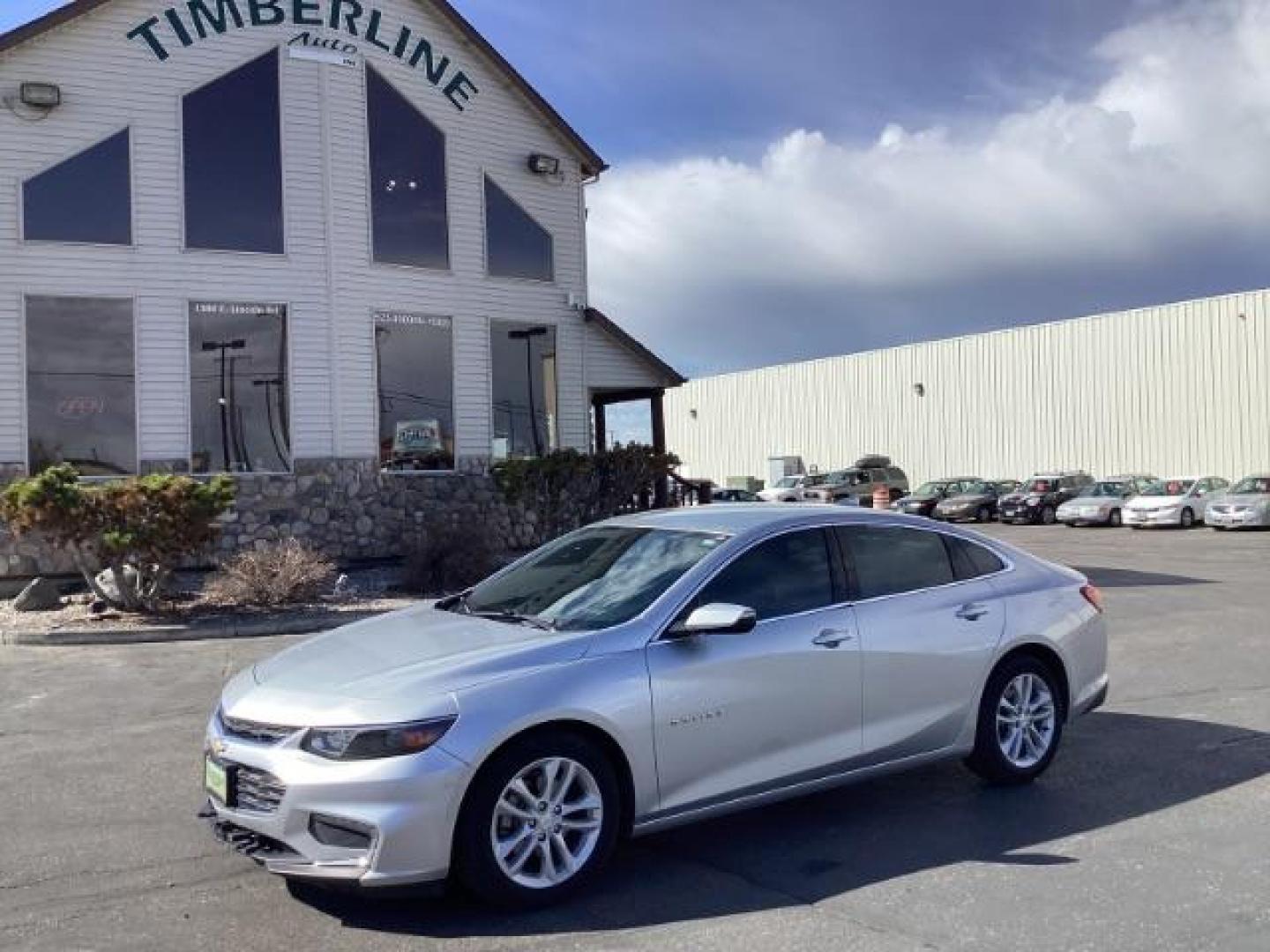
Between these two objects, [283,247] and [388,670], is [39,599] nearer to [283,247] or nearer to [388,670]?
[283,247]

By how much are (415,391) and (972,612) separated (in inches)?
541

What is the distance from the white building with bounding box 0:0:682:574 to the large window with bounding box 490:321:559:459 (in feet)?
0.15

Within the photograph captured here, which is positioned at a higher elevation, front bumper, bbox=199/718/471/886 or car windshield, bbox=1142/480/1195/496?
car windshield, bbox=1142/480/1195/496

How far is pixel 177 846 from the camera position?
5609 millimetres

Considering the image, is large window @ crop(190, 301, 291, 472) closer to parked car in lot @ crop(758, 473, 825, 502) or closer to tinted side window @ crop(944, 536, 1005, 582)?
tinted side window @ crop(944, 536, 1005, 582)

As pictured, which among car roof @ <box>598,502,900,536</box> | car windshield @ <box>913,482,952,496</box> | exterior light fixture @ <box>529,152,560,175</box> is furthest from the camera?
car windshield @ <box>913,482,952,496</box>

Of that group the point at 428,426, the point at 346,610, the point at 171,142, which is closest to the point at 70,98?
the point at 171,142

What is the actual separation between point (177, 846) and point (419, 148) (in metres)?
15.3

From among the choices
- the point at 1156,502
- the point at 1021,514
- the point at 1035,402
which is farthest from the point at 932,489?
the point at 1156,502

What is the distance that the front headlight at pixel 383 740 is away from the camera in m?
4.43

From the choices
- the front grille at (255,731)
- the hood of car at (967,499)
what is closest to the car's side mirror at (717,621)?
the front grille at (255,731)

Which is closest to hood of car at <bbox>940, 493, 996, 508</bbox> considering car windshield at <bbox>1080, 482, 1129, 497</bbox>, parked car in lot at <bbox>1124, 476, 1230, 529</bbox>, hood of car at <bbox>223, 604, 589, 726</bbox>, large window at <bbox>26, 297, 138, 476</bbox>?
car windshield at <bbox>1080, 482, 1129, 497</bbox>

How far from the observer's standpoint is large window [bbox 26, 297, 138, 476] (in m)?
16.2

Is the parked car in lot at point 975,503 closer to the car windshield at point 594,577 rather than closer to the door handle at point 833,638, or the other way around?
the car windshield at point 594,577
